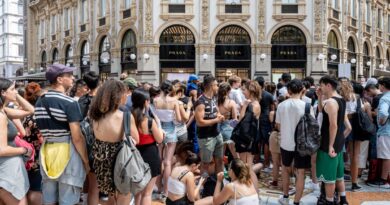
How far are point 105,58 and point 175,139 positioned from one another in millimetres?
24360

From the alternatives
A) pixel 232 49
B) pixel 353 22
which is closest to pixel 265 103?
pixel 232 49

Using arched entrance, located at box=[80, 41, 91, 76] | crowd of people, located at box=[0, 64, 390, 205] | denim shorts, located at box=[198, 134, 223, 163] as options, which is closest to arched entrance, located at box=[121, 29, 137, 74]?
arched entrance, located at box=[80, 41, 91, 76]

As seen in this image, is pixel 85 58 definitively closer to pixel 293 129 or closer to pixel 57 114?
pixel 293 129

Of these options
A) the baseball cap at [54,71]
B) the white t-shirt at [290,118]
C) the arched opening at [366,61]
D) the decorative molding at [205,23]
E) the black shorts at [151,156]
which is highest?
the decorative molding at [205,23]

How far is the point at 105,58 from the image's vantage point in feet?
98.8

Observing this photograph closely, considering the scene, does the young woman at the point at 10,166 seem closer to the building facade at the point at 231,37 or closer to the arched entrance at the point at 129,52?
the building facade at the point at 231,37

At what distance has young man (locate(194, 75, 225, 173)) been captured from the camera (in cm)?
657

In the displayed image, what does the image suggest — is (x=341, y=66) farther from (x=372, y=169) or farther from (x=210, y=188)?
(x=210, y=188)

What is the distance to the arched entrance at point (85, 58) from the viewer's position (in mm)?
33812

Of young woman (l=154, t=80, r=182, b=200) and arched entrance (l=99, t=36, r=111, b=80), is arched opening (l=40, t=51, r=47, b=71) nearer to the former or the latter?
arched entrance (l=99, t=36, r=111, b=80)

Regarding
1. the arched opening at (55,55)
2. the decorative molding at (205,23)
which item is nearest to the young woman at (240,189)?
the decorative molding at (205,23)

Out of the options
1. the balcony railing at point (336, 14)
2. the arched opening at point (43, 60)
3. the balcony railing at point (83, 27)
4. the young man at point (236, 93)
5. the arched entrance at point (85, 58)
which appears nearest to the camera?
the young man at point (236, 93)

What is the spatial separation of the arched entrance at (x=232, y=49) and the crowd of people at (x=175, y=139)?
1728 centimetres

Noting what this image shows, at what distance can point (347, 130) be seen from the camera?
21.3 feet
